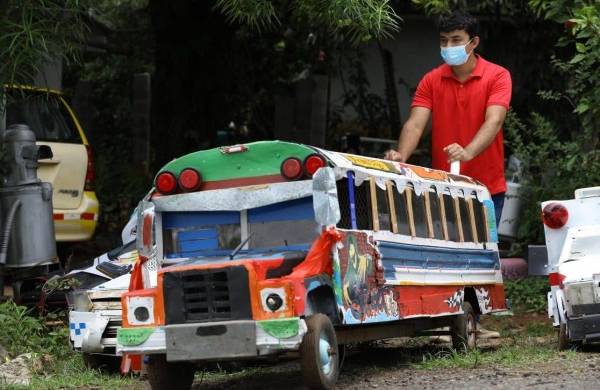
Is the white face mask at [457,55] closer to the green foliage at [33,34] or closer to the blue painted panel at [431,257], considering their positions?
the blue painted panel at [431,257]

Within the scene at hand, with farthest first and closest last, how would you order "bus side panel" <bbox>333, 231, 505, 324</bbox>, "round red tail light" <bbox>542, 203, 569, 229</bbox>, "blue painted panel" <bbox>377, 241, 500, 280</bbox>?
"round red tail light" <bbox>542, 203, 569, 229</bbox>, "blue painted panel" <bbox>377, 241, 500, 280</bbox>, "bus side panel" <bbox>333, 231, 505, 324</bbox>

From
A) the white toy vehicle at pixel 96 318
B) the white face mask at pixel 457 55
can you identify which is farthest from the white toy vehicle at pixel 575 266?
the white toy vehicle at pixel 96 318

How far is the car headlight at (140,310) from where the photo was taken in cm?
635

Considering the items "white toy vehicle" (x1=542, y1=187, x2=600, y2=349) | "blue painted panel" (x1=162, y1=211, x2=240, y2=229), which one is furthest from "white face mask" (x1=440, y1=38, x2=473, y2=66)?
"blue painted panel" (x1=162, y1=211, x2=240, y2=229)

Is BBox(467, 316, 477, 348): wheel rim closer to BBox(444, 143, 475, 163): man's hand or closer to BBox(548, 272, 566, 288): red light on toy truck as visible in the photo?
BBox(548, 272, 566, 288): red light on toy truck

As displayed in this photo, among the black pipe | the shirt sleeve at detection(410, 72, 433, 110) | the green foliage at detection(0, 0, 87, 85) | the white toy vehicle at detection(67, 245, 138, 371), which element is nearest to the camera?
the white toy vehicle at detection(67, 245, 138, 371)

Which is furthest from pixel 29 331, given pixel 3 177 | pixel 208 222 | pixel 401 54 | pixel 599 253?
pixel 401 54

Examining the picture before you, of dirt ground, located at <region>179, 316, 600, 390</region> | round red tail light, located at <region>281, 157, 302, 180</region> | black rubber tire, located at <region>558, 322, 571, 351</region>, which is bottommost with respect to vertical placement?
dirt ground, located at <region>179, 316, 600, 390</region>

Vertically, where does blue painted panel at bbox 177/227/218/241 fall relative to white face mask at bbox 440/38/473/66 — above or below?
below

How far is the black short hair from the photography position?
880 cm

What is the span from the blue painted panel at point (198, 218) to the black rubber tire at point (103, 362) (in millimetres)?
1468

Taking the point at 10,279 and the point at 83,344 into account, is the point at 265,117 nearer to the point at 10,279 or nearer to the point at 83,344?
the point at 10,279

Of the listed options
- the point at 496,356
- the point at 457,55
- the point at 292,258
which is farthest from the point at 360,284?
the point at 457,55

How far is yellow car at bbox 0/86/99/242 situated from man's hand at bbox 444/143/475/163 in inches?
168
